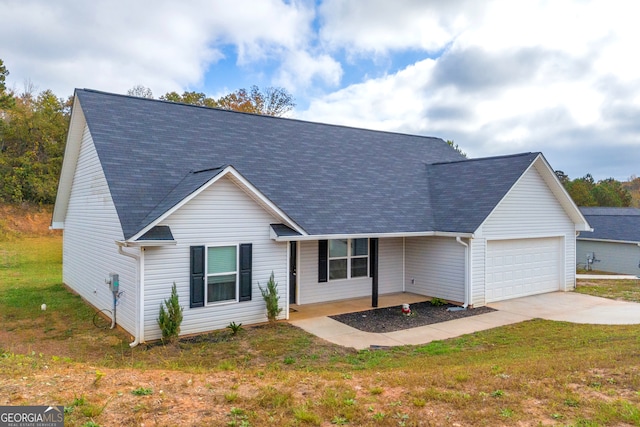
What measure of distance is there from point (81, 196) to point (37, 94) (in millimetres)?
34339

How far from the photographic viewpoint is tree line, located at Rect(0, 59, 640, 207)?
30.9 meters

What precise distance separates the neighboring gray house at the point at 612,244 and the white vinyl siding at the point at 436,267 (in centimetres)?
1884

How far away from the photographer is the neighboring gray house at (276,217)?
9430 mm

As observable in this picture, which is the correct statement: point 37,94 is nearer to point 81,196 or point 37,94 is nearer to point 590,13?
point 81,196

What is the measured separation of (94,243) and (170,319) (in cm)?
473

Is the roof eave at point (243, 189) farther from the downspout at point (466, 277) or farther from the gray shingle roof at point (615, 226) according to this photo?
the gray shingle roof at point (615, 226)

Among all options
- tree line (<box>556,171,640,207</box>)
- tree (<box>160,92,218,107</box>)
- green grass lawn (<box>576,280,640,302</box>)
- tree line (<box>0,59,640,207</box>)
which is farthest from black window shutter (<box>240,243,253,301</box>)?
tree line (<box>556,171,640,207</box>)

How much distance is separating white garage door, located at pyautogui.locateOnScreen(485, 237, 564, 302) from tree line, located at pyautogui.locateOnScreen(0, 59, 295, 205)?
89.1 feet

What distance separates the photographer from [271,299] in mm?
10297

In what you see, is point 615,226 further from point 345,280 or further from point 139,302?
point 139,302

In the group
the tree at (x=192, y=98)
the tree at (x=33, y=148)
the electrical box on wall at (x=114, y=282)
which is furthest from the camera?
the tree at (x=192, y=98)

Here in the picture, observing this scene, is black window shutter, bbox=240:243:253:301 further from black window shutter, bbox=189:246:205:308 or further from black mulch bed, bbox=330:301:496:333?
black mulch bed, bbox=330:301:496:333

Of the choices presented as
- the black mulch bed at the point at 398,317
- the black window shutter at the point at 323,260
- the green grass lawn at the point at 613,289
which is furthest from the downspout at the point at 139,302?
the green grass lawn at the point at 613,289

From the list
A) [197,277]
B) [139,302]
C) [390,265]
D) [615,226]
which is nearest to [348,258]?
[390,265]
